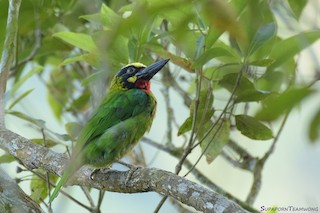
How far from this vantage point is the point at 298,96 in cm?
86

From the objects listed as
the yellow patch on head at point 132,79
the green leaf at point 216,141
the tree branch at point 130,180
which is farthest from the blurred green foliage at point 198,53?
the tree branch at point 130,180

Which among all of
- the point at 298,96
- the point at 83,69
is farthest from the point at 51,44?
the point at 298,96

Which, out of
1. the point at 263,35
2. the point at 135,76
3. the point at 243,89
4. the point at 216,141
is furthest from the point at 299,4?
the point at 135,76

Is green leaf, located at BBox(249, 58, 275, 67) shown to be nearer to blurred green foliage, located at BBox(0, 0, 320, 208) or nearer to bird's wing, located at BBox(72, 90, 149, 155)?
blurred green foliage, located at BBox(0, 0, 320, 208)

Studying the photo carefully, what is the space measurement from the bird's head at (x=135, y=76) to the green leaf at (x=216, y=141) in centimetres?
40

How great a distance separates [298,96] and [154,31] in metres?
1.92

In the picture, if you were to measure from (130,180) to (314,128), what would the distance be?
4.83 ft

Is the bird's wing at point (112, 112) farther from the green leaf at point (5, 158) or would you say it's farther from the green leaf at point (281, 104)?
the green leaf at point (281, 104)

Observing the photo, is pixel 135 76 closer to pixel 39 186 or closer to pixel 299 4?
pixel 39 186

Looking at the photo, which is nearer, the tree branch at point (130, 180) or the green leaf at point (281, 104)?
the green leaf at point (281, 104)

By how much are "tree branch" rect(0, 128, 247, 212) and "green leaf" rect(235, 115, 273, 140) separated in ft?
1.81

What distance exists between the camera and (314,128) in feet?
2.76

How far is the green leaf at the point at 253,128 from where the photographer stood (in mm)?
2598

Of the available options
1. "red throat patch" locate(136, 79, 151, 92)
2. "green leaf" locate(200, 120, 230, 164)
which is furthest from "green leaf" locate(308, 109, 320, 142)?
"red throat patch" locate(136, 79, 151, 92)
